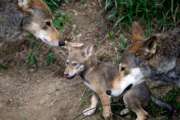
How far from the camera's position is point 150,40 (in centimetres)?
636

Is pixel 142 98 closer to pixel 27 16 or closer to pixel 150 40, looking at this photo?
pixel 150 40

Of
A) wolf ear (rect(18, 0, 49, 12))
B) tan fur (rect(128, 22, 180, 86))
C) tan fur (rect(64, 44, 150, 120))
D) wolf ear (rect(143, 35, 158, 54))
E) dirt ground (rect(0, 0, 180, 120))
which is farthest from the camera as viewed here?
wolf ear (rect(18, 0, 49, 12))

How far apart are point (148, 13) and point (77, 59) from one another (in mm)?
1867

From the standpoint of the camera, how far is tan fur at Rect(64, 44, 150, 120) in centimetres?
702

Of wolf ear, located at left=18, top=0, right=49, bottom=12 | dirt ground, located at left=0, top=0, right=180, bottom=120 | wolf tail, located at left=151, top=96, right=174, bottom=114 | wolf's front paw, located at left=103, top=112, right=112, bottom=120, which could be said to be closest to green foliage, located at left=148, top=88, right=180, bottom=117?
wolf tail, located at left=151, top=96, right=174, bottom=114

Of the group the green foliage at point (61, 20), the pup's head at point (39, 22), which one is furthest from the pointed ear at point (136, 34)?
the green foliage at point (61, 20)

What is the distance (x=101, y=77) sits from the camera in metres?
7.24

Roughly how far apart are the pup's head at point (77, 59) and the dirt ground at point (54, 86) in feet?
2.21

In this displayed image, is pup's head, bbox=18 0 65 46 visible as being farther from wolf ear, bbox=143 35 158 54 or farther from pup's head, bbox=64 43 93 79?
wolf ear, bbox=143 35 158 54

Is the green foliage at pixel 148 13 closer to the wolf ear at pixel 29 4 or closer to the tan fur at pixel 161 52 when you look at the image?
the wolf ear at pixel 29 4

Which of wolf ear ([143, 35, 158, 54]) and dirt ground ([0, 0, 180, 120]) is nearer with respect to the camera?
wolf ear ([143, 35, 158, 54])

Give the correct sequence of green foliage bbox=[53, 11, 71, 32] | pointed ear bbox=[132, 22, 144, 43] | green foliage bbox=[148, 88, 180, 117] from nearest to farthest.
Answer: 1. pointed ear bbox=[132, 22, 144, 43]
2. green foliage bbox=[148, 88, 180, 117]
3. green foliage bbox=[53, 11, 71, 32]

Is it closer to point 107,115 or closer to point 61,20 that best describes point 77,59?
point 107,115

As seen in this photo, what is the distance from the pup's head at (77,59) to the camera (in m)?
7.11
